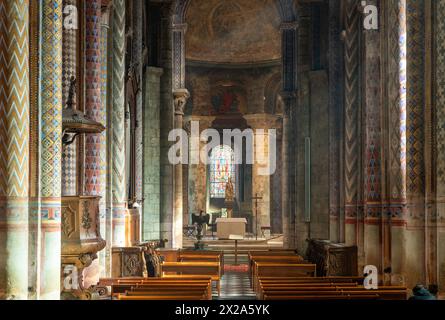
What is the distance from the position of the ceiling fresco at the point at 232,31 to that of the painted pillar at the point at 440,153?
21.4 m

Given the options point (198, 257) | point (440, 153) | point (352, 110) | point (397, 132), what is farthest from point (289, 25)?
point (440, 153)

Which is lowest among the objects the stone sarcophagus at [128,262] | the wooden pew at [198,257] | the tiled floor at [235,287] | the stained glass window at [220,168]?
the tiled floor at [235,287]

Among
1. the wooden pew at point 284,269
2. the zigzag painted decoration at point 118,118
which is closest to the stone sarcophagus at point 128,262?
the zigzag painted decoration at point 118,118

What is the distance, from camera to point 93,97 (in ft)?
52.2

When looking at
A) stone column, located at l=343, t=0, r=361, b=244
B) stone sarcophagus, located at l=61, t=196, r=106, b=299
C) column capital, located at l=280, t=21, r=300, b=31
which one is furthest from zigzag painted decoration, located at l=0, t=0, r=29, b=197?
column capital, located at l=280, t=21, r=300, b=31

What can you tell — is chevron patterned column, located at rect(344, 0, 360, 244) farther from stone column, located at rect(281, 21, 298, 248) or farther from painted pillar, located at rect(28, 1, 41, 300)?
painted pillar, located at rect(28, 1, 41, 300)

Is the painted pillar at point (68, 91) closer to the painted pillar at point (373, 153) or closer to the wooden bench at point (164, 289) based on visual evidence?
the wooden bench at point (164, 289)

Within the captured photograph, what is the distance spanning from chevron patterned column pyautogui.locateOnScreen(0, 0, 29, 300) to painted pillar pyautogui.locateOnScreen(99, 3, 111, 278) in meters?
5.47

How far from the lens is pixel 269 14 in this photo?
34.8m

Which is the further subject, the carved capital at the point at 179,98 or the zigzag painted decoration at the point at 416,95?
the carved capital at the point at 179,98

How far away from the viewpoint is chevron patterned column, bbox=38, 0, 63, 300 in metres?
11.2

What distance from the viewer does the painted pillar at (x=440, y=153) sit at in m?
12.4
